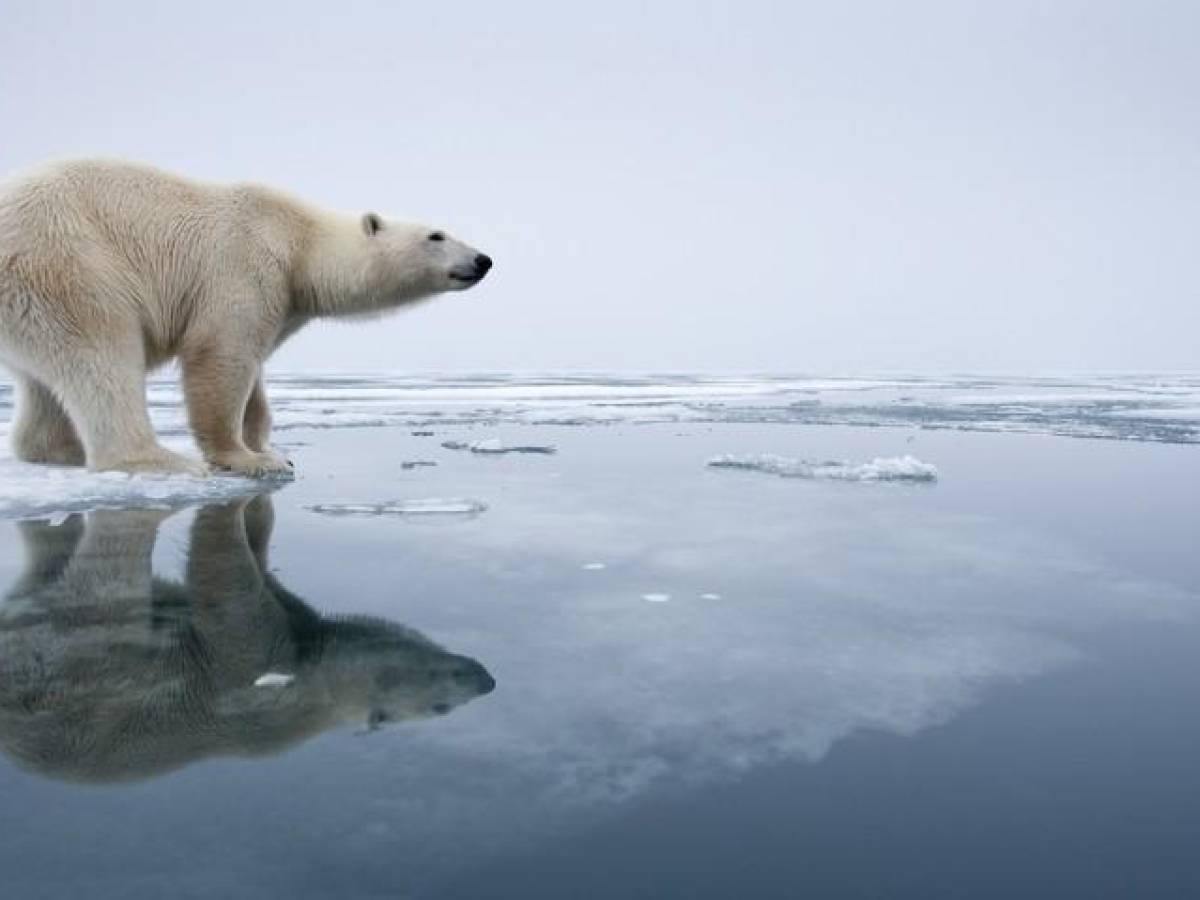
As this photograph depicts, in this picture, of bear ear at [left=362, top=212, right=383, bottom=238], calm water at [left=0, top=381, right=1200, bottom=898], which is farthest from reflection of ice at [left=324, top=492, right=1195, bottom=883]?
bear ear at [left=362, top=212, right=383, bottom=238]

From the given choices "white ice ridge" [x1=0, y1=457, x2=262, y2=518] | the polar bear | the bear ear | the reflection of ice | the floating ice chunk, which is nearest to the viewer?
the reflection of ice

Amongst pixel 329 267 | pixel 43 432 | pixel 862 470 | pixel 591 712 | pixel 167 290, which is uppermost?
pixel 329 267

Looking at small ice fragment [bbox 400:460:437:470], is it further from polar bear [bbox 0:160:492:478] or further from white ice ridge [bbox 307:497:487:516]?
white ice ridge [bbox 307:497:487:516]

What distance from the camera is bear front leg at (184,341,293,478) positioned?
17.3ft

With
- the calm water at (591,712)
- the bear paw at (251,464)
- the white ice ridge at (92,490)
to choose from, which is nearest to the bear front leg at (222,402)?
the bear paw at (251,464)

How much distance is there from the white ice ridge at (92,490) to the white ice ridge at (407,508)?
2.26ft

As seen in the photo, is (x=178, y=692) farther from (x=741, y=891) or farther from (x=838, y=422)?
(x=838, y=422)

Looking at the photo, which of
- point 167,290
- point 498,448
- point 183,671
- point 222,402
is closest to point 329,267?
point 167,290

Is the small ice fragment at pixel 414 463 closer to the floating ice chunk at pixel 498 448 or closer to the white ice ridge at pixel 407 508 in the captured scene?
the floating ice chunk at pixel 498 448

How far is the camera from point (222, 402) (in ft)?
17.5

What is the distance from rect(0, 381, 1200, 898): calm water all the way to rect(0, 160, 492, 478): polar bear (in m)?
1.06

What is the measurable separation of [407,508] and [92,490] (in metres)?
1.60

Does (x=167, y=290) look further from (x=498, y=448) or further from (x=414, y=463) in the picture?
(x=498, y=448)

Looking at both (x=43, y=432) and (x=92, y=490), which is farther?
(x=43, y=432)
